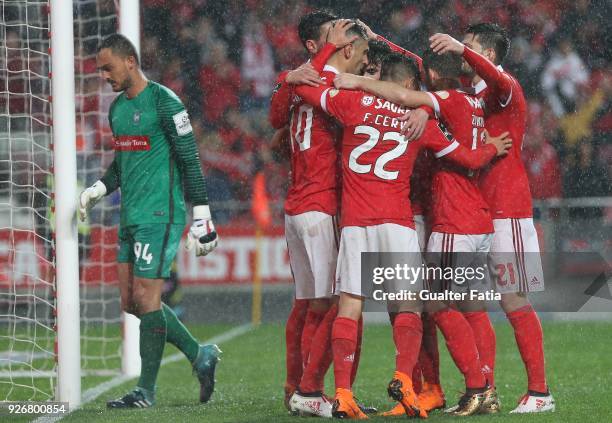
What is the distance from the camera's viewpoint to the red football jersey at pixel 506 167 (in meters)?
5.52

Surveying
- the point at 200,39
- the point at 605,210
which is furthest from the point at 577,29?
the point at 200,39

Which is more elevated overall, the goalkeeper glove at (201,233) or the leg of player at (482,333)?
the goalkeeper glove at (201,233)

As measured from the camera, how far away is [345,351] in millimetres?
5094

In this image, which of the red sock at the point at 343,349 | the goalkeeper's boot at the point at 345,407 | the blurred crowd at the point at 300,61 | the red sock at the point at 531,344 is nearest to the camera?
the goalkeeper's boot at the point at 345,407

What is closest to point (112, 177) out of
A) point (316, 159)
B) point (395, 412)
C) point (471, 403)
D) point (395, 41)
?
point (316, 159)

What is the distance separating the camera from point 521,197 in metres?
5.54

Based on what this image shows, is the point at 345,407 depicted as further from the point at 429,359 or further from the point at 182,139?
the point at 182,139

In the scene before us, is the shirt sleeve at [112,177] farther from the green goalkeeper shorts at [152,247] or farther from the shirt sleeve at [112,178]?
the green goalkeeper shorts at [152,247]

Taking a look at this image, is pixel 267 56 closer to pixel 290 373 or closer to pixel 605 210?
pixel 605 210

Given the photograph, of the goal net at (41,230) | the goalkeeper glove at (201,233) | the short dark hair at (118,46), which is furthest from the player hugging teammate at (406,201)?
the goal net at (41,230)

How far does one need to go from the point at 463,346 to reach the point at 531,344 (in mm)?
409

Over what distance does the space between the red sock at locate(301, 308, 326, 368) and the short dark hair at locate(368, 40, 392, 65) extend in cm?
124

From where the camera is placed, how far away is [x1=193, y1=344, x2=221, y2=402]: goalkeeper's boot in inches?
245

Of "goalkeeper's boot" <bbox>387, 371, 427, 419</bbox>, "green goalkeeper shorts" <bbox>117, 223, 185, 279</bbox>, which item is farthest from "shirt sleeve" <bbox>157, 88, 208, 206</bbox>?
"goalkeeper's boot" <bbox>387, 371, 427, 419</bbox>
